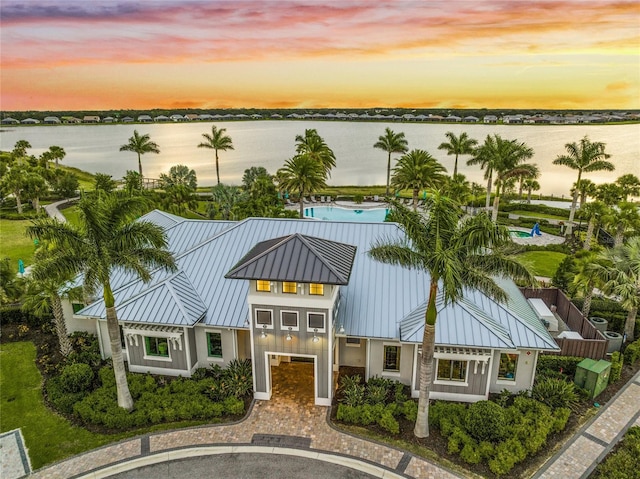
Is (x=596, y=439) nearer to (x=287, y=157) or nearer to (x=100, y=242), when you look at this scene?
(x=100, y=242)

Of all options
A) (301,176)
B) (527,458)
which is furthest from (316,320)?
(301,176)

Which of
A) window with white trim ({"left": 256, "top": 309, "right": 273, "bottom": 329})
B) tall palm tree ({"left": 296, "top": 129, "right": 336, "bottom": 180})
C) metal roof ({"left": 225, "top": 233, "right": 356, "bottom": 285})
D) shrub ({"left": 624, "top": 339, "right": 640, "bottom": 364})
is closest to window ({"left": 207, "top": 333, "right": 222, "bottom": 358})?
window with white trim ({"left": 256, "top": 309, "right": 273, "bottom": 329})

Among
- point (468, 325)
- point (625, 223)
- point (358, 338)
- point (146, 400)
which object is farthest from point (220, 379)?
point (625, 223)

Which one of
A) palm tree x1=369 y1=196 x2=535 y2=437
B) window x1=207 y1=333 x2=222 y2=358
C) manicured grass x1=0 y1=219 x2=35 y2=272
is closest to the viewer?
palm tree x1=369 y1=196 x2=535 y2=437

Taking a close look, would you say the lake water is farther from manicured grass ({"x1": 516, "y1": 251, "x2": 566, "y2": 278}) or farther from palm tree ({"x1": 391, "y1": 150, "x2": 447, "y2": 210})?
manicured grass ({"x1": 516, "y1": 251, "x2": 566, "y2": 278})

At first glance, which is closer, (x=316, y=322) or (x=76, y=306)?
(x=316, y=322)

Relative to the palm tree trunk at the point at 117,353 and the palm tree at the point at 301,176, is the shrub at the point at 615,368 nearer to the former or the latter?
the palm tree trunk at the point at 117,353
